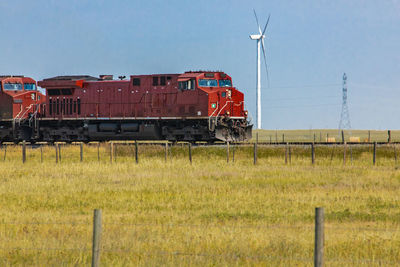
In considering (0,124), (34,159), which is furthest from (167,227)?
(0,124)

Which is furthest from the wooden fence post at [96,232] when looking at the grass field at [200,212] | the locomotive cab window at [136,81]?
the locomotive cab window at [136,81]

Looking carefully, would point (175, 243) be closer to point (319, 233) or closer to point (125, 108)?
point (319, 233)

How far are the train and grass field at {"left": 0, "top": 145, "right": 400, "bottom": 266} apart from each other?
22.3 ft

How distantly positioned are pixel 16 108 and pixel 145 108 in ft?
34.3

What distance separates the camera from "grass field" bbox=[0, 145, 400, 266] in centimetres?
1199

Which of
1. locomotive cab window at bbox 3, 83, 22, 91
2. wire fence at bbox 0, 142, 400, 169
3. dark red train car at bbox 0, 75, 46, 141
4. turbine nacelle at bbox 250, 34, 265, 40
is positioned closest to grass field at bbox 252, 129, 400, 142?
turbine nacelle at bbox 250, 34, 265, 40

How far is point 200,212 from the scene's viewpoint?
17781 mm

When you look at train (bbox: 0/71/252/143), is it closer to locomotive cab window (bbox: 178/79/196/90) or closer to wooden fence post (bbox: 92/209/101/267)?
locomotive cab window (bbox: 178/79/196/90)

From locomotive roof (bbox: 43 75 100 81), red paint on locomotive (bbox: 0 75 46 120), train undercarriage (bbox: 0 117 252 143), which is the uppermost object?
locomotive roof (bbox: 43 75 100 81)

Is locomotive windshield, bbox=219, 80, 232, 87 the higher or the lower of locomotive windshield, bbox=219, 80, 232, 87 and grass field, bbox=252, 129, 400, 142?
the higher

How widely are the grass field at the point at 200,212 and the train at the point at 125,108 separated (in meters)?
6.80

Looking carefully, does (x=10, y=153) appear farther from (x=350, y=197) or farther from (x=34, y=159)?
(x=350, y=197)

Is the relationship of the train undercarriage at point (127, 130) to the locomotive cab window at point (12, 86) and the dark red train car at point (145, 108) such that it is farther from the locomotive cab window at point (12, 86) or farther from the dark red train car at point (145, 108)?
the locomotive cab window at point (12, 86)

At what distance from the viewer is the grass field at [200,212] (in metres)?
12.0
